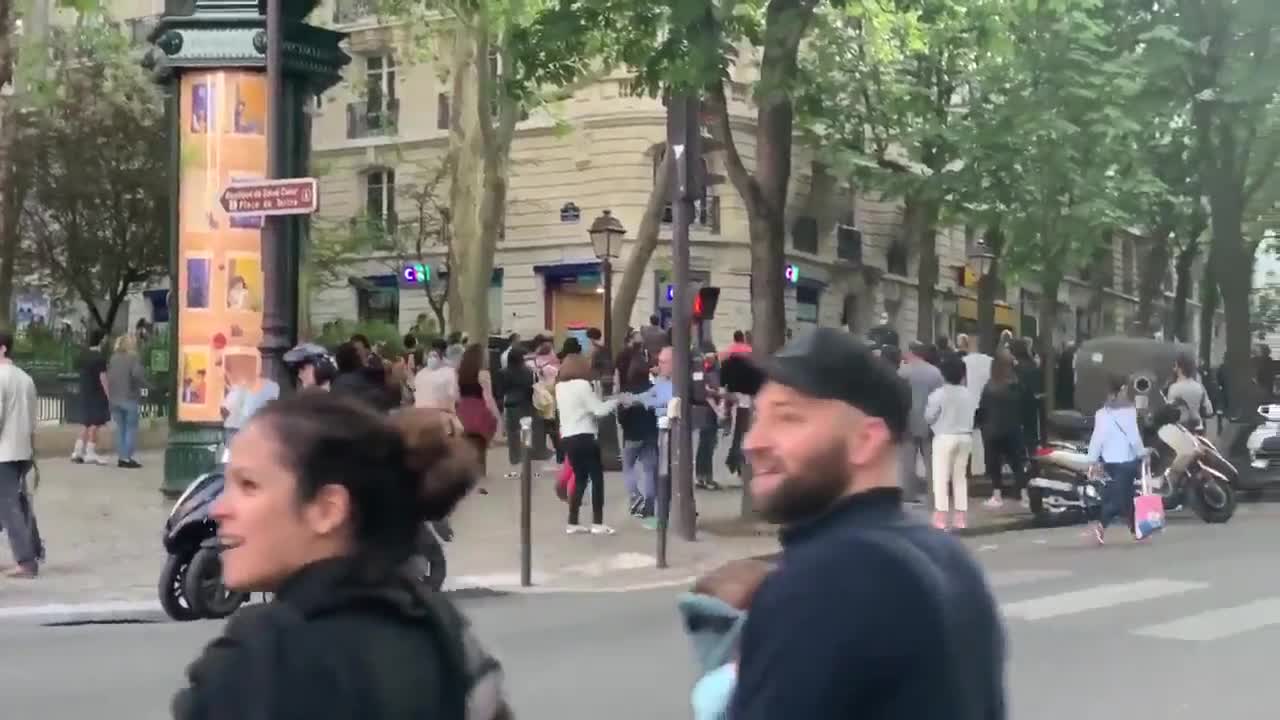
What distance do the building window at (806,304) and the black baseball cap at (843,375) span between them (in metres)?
41.3

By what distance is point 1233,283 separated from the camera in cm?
2345

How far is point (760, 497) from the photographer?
8.58ft

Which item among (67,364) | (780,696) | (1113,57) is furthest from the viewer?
(67,364)

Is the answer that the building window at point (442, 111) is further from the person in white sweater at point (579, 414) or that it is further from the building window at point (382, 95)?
the person in white sweater at point (579, 414)

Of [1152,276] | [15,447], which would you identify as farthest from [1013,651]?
[1152,276]

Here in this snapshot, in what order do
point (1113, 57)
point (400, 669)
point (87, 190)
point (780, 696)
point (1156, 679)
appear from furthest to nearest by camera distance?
point (87, 190) < point (1113, 57) < point (1156, 679) < point (780, 696) < point (400, 669)

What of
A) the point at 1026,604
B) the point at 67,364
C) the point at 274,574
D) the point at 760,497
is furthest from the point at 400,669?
the point at 67,364

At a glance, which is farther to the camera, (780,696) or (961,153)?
(961,153)

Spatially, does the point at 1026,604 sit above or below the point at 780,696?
below

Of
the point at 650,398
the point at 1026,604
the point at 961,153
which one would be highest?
the point at 961,153

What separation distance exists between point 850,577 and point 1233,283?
2255 centimetres

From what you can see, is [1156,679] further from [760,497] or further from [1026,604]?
[760,497]

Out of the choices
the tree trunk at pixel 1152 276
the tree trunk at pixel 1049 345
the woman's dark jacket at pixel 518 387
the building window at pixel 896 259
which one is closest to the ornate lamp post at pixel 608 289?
the woman's dark jacket at pixel 518 387

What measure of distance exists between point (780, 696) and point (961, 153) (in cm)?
2204
